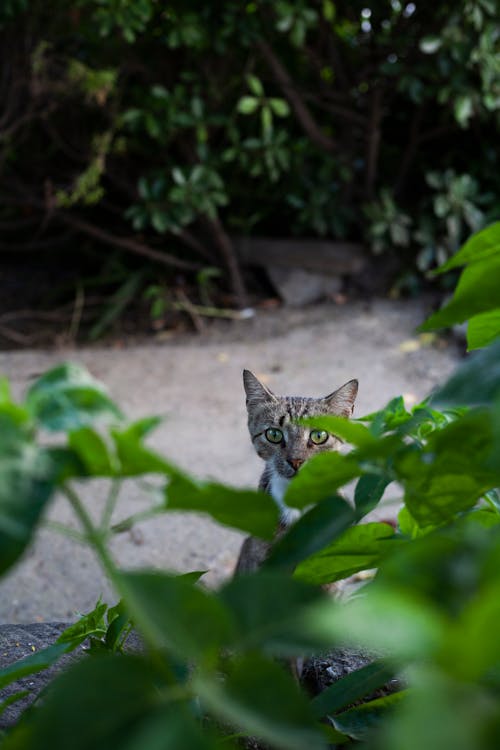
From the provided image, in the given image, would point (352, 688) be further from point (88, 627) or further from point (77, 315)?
point (77, 315)

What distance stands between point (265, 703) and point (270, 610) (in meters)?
0.07

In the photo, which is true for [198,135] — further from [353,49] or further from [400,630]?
[400,630]

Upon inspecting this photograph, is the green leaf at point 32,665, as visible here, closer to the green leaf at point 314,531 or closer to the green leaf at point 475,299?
the green leaf at point 314,531

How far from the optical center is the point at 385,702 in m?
1.24

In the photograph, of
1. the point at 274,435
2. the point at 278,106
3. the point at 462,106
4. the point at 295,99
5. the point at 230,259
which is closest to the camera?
the point at 274,435

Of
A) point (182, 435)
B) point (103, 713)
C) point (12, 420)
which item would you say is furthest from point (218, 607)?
point (182, 435)

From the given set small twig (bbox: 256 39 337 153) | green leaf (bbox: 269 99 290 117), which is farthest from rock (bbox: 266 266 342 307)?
green leaf (bbox: 269 99 290 117)

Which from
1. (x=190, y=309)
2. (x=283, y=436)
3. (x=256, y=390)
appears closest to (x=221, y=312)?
(x=190, y=309)

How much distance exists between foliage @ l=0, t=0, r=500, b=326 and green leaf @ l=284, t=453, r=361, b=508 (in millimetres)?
5030

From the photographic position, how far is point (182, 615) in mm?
649

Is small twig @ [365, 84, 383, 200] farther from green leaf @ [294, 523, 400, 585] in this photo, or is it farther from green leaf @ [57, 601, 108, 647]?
green leaf @ [294, 523, 400, 585]

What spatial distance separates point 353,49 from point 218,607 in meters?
6.77

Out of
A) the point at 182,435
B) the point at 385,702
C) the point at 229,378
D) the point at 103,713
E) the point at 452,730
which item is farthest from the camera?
the point at 229,378

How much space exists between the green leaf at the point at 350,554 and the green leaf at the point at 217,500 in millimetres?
371
